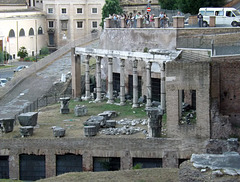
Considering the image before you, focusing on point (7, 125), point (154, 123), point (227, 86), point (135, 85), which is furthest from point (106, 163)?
point (135, 85)

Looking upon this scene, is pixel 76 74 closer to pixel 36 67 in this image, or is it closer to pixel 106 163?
pixel 36 67

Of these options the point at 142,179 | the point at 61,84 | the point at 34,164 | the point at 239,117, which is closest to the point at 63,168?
the point at 34,164

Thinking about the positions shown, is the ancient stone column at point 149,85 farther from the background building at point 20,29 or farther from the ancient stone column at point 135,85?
the background building at point 20,29

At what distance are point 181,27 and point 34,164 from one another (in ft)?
42.1

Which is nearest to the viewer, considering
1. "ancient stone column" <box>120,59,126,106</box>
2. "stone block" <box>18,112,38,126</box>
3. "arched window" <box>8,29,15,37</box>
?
"stone block" <box>18,112,38,126</box>

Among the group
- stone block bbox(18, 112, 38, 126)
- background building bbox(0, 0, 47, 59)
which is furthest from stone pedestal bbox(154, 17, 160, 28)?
background building bbox(0, 0, 47, 59)

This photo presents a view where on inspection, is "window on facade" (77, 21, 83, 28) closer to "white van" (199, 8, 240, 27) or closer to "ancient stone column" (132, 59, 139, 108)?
"white van" (199, 8, 240, 27)

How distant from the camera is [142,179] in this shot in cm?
2678

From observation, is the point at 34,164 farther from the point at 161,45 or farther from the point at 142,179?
the point at 161,45

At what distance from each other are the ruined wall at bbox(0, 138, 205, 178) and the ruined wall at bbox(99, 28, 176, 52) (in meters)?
10.1

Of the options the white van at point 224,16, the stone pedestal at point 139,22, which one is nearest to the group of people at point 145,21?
the stone pedestal at point 139,22

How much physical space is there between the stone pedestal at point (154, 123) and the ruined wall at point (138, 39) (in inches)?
366

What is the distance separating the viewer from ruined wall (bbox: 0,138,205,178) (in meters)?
30.9

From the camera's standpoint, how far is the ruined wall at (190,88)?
30.3 metres
